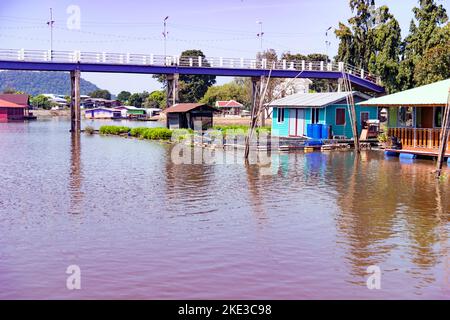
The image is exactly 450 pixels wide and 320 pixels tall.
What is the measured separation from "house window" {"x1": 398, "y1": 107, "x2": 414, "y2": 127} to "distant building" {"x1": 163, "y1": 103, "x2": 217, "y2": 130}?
22.9 metres

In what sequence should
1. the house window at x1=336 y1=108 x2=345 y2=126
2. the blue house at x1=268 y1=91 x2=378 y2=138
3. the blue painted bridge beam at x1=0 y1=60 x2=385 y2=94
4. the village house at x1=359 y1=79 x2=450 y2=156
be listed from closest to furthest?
the village house at x1=359 y1=79 x2=450 y2=156
the blue house at x1=268 y1=91 x2=378 y2=138
the house window at x1=336 y1=108 x2=345 y2=126
the blue painted bridge beam at x1=0 y1=60 x2=385 y2=94

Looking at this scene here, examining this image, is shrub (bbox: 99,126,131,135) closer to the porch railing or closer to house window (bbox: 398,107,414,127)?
house window (bbox: 398,107,414,127)

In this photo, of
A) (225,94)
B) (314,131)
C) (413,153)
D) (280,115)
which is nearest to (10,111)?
(225,94)

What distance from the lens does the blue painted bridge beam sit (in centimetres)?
5762

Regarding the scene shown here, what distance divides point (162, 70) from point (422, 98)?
34.5 metres

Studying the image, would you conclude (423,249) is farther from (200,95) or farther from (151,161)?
(200,95)

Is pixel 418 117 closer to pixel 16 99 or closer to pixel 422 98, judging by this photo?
pixel 422 98

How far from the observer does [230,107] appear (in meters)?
119

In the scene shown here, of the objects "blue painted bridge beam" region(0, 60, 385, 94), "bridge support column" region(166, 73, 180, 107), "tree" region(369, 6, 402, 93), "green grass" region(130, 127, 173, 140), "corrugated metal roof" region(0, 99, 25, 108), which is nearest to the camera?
"green grass" region(130, 127, 173, 140)

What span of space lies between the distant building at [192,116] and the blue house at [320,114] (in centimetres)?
954

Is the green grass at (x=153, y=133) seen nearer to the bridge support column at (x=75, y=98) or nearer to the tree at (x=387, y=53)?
the bridge support column at (x=75, y=98)

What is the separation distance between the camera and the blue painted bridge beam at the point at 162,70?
57.6 metres

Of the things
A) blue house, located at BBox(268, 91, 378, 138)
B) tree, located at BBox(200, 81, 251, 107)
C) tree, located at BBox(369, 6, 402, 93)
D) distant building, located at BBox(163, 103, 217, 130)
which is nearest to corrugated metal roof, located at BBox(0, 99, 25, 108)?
tree, located at BBox(200, 81, 251, 107)

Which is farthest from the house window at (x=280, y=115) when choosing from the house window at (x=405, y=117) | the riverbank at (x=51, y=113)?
the riverbank at (x=51, y=113)
